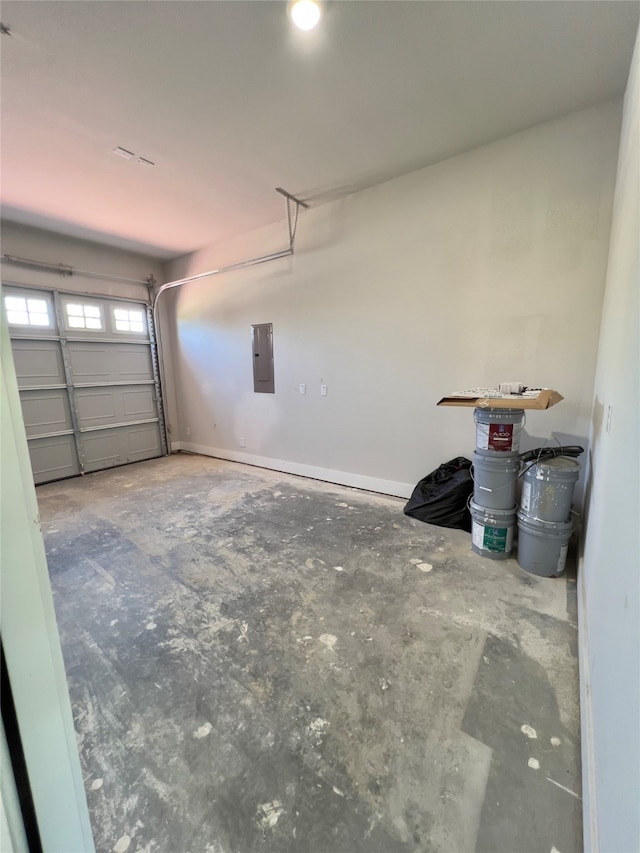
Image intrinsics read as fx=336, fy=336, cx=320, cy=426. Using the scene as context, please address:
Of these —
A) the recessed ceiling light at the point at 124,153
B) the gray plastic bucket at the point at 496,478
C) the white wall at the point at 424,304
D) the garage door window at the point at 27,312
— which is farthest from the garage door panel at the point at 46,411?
the gray plastic bucket at the point at 496,478

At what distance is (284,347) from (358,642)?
11.1 feet

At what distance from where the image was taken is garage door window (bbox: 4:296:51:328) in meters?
4.15

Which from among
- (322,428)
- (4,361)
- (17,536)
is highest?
(4,361)

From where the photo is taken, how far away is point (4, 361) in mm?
500

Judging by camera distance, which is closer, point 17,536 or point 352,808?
point 17,536

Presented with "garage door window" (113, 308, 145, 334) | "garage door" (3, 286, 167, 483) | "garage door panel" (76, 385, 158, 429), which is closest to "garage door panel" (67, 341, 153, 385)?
"garage door" (3, 286, 167, 483)

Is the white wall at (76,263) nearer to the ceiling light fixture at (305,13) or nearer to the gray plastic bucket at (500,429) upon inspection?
the ceiling light fixture at (305,13)

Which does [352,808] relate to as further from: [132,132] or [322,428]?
[132,132]

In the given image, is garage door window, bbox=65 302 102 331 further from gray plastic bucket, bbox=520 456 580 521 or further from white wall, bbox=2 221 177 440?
gray plastic bucket, bbox=520 456 580 521

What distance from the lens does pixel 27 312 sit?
428cm

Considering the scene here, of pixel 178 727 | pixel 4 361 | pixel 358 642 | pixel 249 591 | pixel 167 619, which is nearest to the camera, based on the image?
pixel 4 361

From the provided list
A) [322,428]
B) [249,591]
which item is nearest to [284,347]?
[322,428]

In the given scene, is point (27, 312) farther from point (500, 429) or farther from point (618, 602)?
point (618, 602)

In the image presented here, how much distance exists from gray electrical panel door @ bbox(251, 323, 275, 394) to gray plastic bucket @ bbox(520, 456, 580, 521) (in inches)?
126
